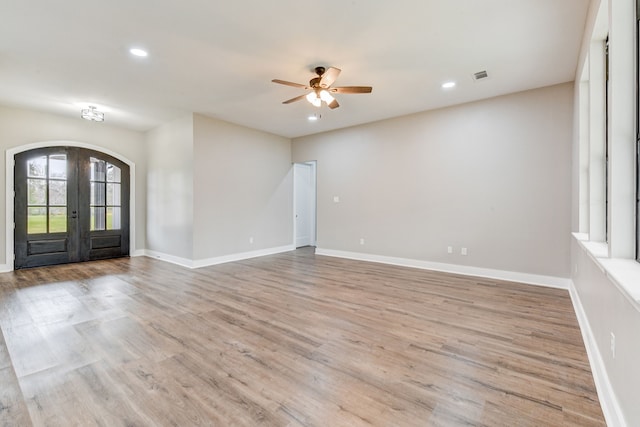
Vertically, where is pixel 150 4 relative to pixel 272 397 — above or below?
above

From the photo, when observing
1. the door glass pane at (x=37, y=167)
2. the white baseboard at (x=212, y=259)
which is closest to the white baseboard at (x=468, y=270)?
the white baseboard at (x=212, y=259)

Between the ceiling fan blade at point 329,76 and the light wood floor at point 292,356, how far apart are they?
2679 mm

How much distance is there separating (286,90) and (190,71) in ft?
4.23

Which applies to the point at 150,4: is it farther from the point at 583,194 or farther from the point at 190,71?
the point at 583,194

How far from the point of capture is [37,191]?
17.9ft

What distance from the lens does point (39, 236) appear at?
548 cm

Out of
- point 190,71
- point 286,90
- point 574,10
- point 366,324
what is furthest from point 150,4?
point 574,10

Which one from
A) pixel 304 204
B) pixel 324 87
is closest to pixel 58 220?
pixel 304 204

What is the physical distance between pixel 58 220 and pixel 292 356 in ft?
19.7

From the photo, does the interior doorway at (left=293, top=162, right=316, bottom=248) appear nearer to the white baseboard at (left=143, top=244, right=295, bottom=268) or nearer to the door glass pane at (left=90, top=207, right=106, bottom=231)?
the white baseboard at (left=143, top=244, right=295, bottom=268)

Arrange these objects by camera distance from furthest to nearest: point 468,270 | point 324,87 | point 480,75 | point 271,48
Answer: point 468,270
point 480,75
point 324,87
point 271,48

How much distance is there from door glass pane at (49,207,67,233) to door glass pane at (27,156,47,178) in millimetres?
661

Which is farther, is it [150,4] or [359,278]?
[359,278]

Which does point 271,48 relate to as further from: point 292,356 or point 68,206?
point 68,206
